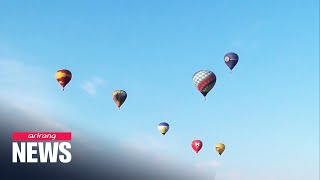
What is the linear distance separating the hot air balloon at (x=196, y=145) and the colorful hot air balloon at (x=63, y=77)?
3301 cm

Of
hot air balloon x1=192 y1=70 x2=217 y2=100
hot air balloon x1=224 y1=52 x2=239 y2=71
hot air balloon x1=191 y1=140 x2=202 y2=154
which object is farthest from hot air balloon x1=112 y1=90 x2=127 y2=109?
hot air balloon x1=191 y1=140 x2=202 y2=154

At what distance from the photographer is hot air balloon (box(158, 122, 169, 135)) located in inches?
4127

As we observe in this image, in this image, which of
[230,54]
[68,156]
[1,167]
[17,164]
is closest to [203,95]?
[230,54]

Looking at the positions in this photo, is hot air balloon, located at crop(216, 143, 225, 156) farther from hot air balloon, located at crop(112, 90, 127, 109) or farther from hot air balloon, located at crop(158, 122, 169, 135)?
hot air balloon, located at crop(112, 90, 127, 109)

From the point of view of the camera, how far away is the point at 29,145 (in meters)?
73.4

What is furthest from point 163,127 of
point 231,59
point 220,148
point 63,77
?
point 63,77

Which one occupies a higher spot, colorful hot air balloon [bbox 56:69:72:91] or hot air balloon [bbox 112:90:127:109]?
colorful hot air balloon [bbox 56:69:72:91]

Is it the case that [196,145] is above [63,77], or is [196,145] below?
below

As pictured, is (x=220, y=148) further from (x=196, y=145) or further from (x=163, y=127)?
(x=163, y=127)

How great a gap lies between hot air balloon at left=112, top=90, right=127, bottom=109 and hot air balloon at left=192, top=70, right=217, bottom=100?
45.6 ft

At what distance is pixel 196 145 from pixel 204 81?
22383 millimetres

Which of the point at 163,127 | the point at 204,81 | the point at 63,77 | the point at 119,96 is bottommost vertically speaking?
the point at 163,127

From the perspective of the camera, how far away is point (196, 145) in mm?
105562

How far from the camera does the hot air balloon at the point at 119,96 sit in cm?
9162
